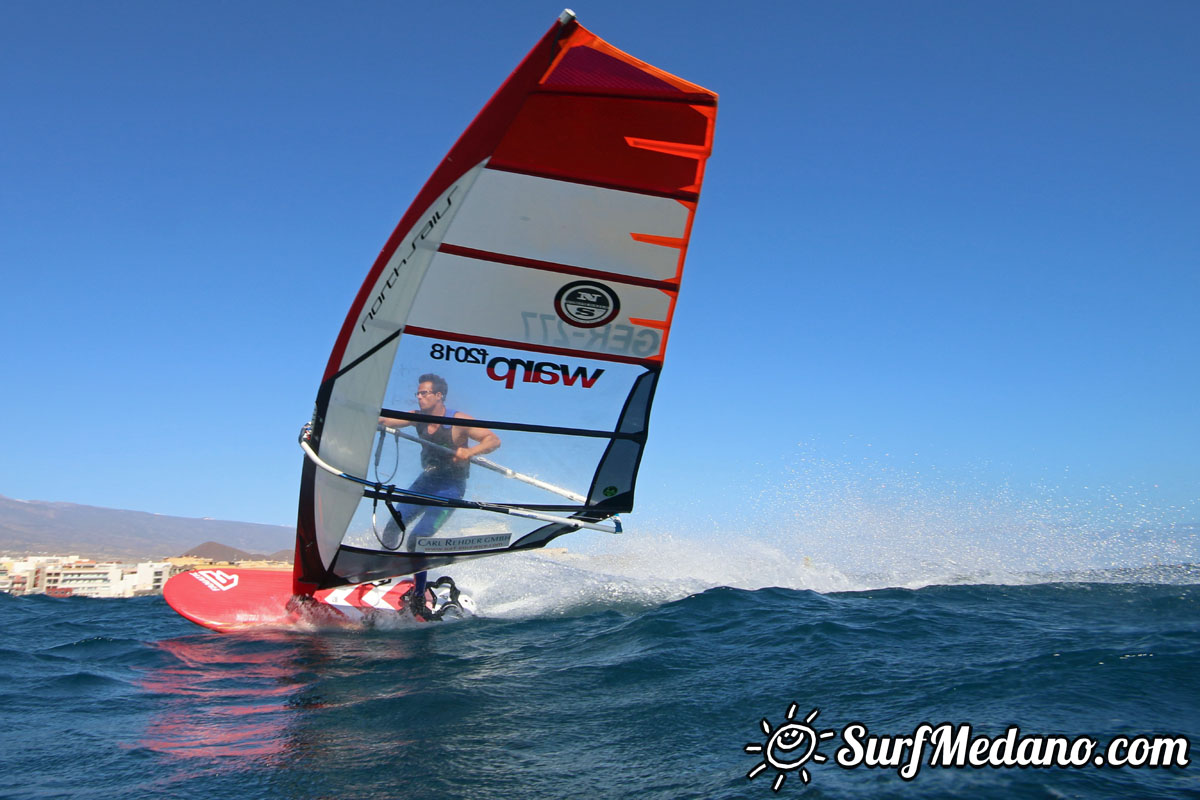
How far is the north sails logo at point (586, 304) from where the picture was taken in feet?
16.0

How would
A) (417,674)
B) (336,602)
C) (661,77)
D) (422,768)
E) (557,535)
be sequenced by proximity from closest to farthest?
(422,768) < (661,77) < (417,674) < (557,535) < (336,602)

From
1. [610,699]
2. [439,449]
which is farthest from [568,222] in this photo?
[610,699]

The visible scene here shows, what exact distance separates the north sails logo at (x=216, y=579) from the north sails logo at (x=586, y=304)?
187 inches

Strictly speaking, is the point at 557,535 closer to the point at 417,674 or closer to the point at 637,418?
the point at 637,418

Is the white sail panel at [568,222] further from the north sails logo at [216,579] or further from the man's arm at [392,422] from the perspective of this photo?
the north sails logo at [216,579]

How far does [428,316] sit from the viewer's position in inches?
192

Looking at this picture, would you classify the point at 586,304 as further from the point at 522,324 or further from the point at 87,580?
the point at 87,580

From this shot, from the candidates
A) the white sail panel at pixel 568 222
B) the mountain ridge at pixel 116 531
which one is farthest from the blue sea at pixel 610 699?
the mountain ridge at pixel 116 531

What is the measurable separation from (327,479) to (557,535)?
Answer: 1.83 meters

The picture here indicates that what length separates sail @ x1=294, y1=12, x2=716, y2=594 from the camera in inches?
169

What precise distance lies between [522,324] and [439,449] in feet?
3.74

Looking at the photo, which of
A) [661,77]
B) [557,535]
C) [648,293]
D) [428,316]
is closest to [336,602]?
[557,535]

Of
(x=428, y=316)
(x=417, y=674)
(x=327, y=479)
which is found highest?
(x=428, y=316)

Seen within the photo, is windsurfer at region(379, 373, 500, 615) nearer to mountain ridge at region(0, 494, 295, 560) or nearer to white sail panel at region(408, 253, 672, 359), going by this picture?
white sail panel at region(408, 253, 672, 359)
